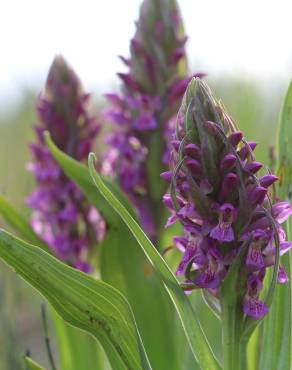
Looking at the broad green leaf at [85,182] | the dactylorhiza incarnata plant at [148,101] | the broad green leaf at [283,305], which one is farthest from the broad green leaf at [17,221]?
the broad green leaf at [283,305]

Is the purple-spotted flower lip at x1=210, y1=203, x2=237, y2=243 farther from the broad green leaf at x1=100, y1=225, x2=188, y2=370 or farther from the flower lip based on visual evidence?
the broad green leaf at x1=100, y1=225, x2=188, y2=370

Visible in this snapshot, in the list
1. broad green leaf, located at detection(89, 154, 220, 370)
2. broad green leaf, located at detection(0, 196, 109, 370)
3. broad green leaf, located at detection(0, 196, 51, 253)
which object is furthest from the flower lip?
broad green leaf, located at detection(0, 196, 109, 370)

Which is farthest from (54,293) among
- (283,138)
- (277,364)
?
(283,138)

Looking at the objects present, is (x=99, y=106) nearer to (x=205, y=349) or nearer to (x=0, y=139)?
(x=0, y=139)

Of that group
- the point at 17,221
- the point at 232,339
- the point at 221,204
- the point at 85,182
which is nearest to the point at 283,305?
the point at 232,339

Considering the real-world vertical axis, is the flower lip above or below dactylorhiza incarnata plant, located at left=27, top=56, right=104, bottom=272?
above

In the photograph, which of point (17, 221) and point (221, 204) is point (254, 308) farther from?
point (17, 221)

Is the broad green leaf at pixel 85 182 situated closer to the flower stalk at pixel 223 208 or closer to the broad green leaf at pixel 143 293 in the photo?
the broad green leaf at pixel 143 293
